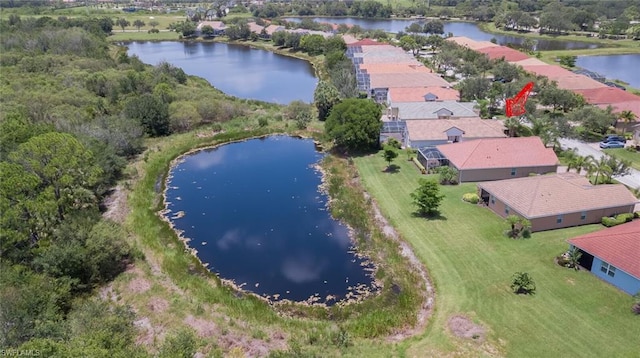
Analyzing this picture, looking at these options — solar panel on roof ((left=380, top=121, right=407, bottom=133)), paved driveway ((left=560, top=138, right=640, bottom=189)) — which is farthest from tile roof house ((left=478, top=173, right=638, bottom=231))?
solar panel on roof ((left=380, top=121, right=407, bottom=133))

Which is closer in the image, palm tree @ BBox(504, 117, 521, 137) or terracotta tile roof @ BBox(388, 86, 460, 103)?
palm tree @ BBox(504, 117, 521, 137)

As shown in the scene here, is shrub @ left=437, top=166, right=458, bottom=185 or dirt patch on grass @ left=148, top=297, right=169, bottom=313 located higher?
shrub @ left=437, top=166, right=458, bottom=185

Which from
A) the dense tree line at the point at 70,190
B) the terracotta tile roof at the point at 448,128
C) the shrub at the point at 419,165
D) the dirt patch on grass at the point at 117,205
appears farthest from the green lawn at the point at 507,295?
the dirt patch on grass at the point at 117,205

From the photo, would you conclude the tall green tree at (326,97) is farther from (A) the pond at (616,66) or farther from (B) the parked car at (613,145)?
(A) the pond at (616,66)

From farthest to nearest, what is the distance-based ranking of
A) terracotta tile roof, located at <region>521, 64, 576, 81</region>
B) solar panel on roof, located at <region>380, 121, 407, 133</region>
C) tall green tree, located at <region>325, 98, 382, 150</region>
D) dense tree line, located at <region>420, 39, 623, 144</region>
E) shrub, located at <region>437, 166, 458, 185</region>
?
terracotta tile roof, located at <region>521, 64, 576, 81</region>
solar panel on roof, located at <region>380, 121, 407, 133</region>
dense tree line, located at <region>420, 39, 623, 144</region>
tall green tree, located at <region>325, 98, 382, 150</region>
shrub, located at <region>437, 166, 458, 185</region>

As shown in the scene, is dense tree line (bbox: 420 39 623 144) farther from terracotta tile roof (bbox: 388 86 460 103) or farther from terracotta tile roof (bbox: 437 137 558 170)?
terracotta tile roof (bbox: 437 137 558 170)

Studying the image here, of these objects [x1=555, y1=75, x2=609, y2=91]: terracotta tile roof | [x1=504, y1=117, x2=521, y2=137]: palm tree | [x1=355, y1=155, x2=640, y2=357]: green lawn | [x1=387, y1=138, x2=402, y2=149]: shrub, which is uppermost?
[x1=555, y1=75, x2=609, y2=91]: terracotta tile roof

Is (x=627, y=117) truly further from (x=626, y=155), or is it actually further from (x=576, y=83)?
(x=576, y=83)
